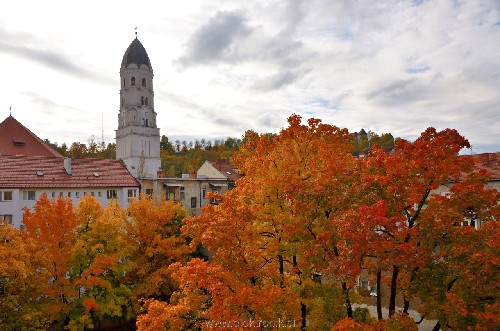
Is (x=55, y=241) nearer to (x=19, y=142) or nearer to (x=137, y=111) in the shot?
(x=19, y=142)

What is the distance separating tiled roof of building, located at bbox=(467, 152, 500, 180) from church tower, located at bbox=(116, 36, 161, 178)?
5193 cm

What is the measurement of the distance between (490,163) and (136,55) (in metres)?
58.8

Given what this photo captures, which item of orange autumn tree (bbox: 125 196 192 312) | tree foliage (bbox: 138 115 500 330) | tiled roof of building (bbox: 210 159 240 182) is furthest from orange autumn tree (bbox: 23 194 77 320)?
tiled roof of building (bbox: 210 159 240 182)

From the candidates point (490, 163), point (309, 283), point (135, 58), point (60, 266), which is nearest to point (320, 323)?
point (309, 283)

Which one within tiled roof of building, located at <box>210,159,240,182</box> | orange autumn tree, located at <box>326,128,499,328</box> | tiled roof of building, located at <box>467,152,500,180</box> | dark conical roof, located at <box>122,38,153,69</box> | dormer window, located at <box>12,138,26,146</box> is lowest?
orange autumn tree, located at <box>326,128,499,328</box>

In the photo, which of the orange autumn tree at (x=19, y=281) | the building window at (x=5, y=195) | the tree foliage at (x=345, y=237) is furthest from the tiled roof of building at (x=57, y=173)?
the tree foliage at (x=345, y=237)

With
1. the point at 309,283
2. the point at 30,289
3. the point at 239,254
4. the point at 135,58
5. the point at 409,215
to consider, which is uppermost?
the point at 135,58

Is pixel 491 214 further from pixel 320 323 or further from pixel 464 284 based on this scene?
pixel 320 323

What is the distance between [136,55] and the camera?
6769 centimetres

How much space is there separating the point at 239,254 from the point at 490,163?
19.8 m

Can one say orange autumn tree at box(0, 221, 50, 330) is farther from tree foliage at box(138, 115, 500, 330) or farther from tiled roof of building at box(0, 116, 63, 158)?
tiled roof of building at box(0, 116, 63, 158)

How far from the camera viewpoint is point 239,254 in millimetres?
13922

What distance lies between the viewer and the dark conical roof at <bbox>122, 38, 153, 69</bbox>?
67312mm

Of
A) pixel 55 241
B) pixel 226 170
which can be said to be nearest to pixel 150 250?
pixel 55 241
